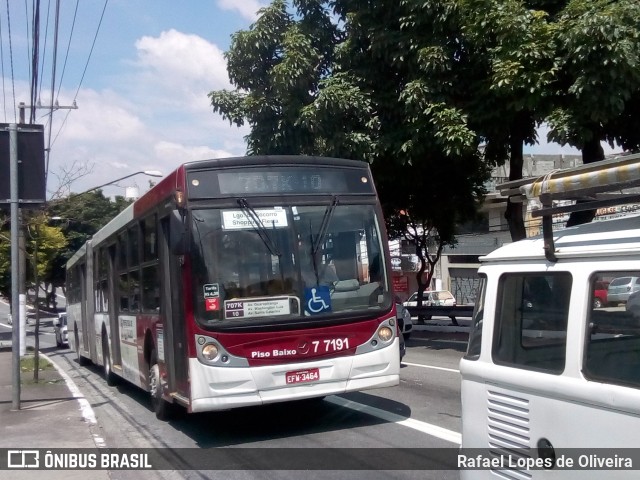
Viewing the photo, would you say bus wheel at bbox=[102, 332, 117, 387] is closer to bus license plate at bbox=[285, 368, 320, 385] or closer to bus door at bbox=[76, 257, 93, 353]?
bus door at bbox=[76, 257, 93, 353]

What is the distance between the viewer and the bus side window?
418 centimetres

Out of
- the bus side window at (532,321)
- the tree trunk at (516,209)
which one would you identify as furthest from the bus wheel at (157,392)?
the tree trunk at (516,209)

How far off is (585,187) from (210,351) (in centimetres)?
528

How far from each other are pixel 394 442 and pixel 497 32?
8968 mm

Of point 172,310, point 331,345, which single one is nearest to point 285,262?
point 331,345

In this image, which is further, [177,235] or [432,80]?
[432,80]

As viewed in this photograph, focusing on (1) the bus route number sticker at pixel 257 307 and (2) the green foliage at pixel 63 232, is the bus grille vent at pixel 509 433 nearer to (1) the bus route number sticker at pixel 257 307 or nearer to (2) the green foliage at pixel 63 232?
(1) the bus route number sticker at pixel 257 307

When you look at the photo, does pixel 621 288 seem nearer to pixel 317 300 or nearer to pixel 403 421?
pixel 317 300

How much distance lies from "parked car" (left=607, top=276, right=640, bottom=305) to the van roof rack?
1.24 ft

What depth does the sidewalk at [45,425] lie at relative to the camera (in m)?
7.86

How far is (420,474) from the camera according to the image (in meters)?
7.09

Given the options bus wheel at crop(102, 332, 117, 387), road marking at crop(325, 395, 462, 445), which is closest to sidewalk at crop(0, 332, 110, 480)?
bus wheel at crop(102, 332, 117, 387)

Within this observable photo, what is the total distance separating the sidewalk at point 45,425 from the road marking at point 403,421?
11.0ft

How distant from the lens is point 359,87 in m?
18.2
